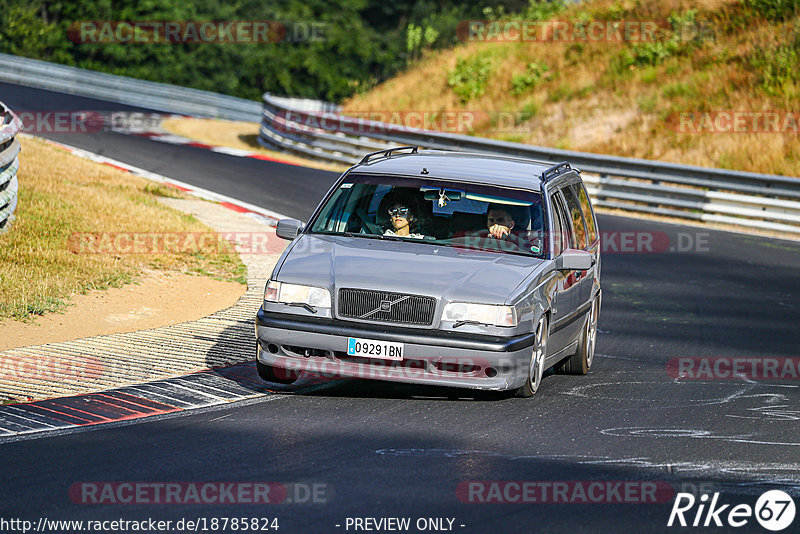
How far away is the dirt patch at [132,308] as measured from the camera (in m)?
10.8

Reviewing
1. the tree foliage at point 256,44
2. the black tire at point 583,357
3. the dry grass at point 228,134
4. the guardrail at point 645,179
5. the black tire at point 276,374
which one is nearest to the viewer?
the black tire at point 276,374

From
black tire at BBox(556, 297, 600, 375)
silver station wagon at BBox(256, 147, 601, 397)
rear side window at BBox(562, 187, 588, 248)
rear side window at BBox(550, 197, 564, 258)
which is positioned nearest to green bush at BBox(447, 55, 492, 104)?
rear side window at BBox(562, 187, 588, 248)

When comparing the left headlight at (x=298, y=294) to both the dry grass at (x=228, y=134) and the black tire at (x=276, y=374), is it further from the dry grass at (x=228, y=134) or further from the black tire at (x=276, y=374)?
the dry grass at (x=228, y=134)

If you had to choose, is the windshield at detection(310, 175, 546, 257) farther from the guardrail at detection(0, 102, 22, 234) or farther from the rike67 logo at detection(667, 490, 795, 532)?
the guardrail at detection(0, 102, 22, 234)

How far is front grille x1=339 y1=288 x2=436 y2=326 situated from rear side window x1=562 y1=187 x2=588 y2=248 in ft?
8.04

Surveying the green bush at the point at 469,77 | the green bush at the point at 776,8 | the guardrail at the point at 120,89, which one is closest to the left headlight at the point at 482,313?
the green bush at the point at 776,8

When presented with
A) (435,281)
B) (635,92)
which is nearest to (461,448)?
(435,281)

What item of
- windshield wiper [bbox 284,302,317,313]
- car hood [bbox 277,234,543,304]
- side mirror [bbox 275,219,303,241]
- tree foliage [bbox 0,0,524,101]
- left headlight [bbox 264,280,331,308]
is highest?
tree foliage [bbox 0,0,524,101]

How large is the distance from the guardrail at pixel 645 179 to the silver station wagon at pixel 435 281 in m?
13.9

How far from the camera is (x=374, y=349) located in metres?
8.22

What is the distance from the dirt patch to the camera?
10.8 metres

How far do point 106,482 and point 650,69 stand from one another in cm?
3012

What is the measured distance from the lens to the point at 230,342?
35.6ft

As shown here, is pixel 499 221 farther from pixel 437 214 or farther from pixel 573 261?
pixel 573 261
